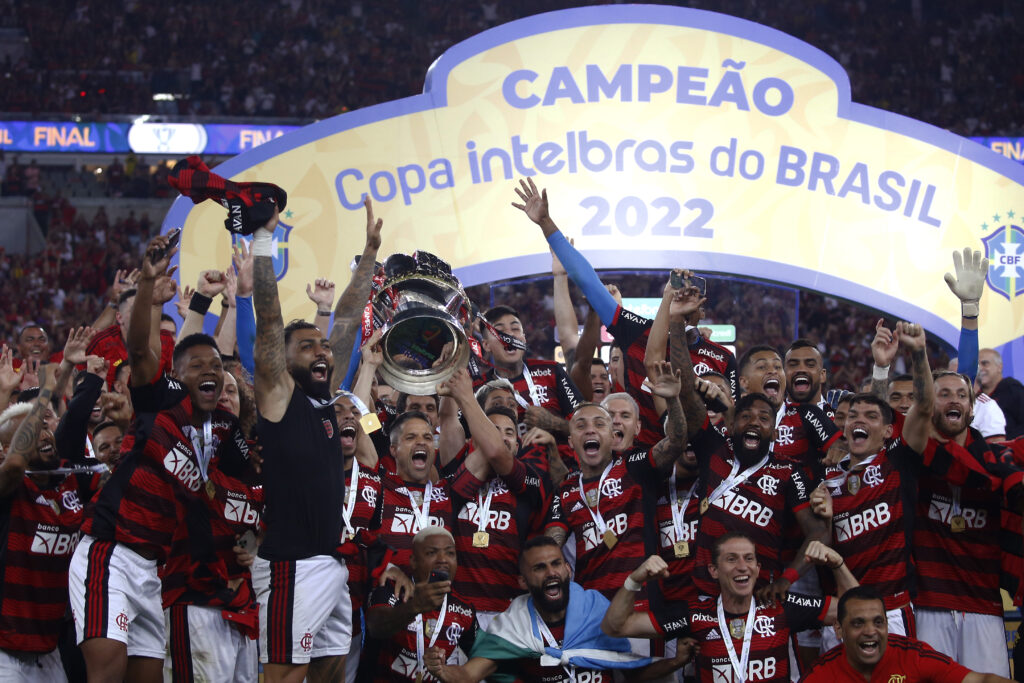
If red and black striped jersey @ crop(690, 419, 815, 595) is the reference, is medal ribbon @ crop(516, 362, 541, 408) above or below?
above

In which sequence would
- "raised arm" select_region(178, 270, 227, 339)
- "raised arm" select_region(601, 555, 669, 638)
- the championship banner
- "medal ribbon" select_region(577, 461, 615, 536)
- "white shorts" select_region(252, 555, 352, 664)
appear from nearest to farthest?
1. "white shorts" select_region(252, 555, 352, 664)
2. "raised arm" select_region(601, 555, 669, 638)
3. "medal ribbon" select_region(577, 461, 615, 536)
4. "raised arm" select_region(178, 270, 227, 339)
5. the championship banner

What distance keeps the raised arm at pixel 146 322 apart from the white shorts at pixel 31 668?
154cm

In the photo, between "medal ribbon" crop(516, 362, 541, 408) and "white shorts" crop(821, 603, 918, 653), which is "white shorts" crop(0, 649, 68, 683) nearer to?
"medal ribbon" crop(516, 362, 541, 408)

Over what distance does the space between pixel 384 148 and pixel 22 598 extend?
5354mm

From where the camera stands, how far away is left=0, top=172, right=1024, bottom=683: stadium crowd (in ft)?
16.3

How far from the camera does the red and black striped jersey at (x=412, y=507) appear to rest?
19.0 ft

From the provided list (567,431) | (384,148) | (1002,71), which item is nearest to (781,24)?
(1002,71)

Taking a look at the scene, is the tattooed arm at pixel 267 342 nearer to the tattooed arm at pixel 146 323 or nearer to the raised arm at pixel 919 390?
the tattooed arm at pixel 146 323

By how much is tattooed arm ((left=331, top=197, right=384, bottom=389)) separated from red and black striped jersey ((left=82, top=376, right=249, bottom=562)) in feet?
2.00

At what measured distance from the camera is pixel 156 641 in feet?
16.3

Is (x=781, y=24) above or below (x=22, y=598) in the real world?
above

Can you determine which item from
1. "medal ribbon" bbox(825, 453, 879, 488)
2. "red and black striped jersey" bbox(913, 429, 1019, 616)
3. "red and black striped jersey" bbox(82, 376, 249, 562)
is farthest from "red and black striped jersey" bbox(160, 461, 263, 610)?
"red and black striped jersey" bbox(913, 429, 1019, 616)

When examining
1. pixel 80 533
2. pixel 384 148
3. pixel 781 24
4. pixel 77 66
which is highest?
pixel 781 24

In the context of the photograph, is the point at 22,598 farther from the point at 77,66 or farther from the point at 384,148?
the point at 77,66
